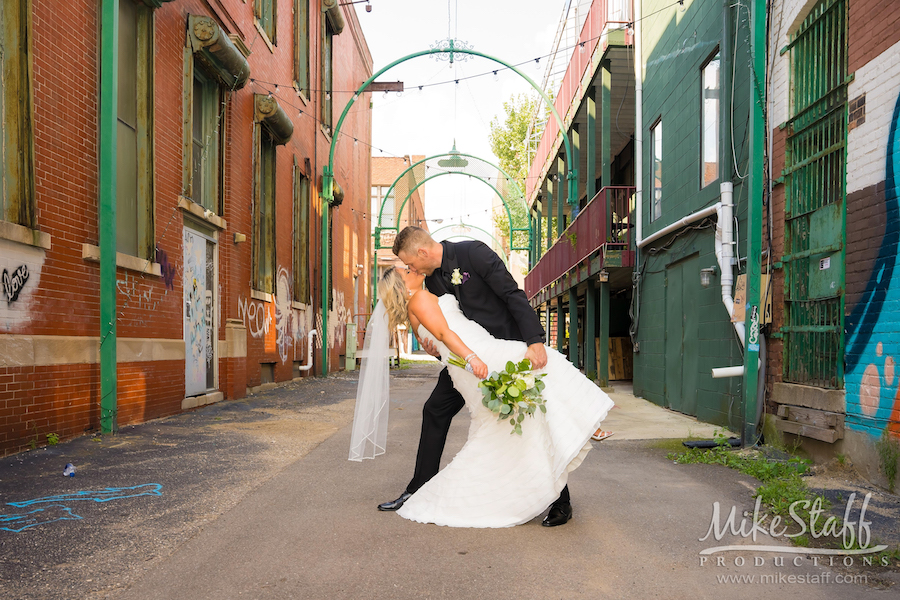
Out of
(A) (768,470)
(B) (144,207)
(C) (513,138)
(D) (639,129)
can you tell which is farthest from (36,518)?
(C) (513,138)

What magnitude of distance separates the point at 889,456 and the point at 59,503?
561 cm

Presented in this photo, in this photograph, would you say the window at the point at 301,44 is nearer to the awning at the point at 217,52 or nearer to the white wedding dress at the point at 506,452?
the awning at the point at 217,52

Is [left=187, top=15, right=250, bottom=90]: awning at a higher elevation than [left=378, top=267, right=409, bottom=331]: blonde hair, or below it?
higher

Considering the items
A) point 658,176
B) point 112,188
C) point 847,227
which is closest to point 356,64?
point 658,176

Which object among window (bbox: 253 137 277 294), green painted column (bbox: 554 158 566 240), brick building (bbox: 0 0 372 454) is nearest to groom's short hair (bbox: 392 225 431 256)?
brick building (bbox: 0 0 372 454)

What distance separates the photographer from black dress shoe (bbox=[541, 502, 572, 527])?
4077mm

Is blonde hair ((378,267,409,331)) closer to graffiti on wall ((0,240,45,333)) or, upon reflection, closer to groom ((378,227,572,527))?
groom ((378,227,572,527))

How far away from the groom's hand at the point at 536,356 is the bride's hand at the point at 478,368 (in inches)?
12.0

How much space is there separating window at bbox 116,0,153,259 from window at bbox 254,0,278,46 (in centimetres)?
549

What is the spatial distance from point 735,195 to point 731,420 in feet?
8.48

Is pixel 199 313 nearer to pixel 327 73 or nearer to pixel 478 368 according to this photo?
pixel 478 368

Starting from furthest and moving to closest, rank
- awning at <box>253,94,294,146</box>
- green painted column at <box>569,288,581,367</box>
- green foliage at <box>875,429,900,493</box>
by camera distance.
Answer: green painted column at <box>569,288,581,367</box>
awning at <box>253,94,294,146</box>
green foliage at <box>875,429,900,493</box>

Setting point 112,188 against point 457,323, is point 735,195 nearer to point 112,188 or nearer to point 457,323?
point 457,323

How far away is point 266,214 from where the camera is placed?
578 inches
